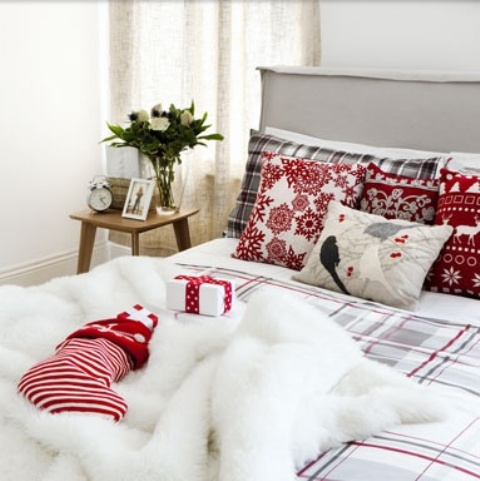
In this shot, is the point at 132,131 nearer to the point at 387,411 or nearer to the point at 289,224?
the point at 289,224

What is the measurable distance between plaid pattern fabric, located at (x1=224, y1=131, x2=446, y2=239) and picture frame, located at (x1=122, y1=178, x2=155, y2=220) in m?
0.48

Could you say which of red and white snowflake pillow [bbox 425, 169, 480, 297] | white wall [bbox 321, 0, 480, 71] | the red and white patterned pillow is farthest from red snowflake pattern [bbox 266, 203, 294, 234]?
white wall [bbox 321, 0, 480, 71]

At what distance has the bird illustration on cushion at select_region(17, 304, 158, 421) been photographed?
141 centimetres

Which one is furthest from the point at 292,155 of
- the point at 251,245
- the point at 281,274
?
the point at 281,274

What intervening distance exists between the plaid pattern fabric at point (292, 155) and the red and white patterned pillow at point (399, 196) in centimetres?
6

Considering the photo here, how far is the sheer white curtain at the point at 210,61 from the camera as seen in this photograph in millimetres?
3264

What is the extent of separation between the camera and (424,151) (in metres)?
2.73

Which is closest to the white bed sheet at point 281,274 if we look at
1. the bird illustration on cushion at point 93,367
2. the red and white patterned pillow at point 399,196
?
the red and white patterned pillow at point 399,196

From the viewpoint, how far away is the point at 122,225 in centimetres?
312

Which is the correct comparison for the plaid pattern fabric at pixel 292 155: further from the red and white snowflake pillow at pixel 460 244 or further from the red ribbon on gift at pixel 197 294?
the red ribbon on gift at pixel 197 294

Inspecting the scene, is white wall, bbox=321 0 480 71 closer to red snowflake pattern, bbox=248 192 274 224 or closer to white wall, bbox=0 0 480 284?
white wall, bbox=0 0 480 284

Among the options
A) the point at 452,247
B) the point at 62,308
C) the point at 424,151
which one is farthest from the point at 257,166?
the point at 62,308

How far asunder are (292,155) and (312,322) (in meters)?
1.11

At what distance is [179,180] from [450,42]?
1410 mm
